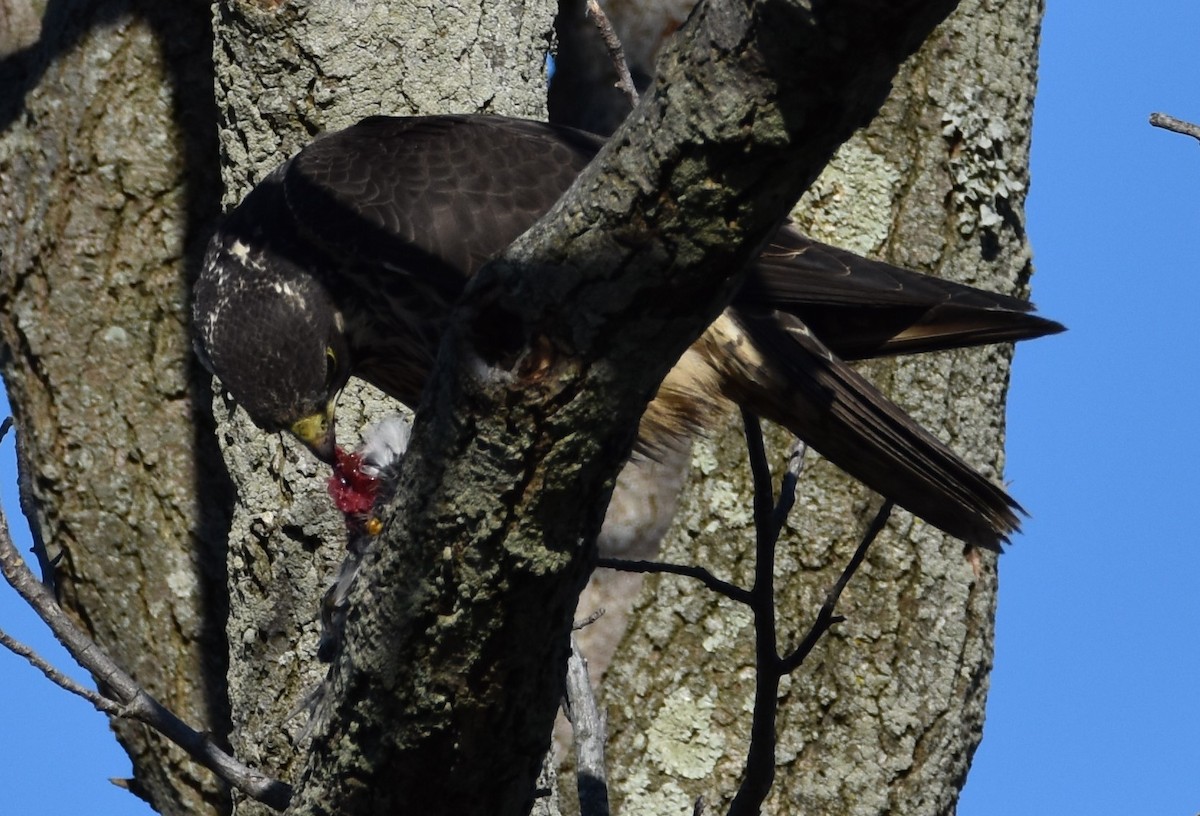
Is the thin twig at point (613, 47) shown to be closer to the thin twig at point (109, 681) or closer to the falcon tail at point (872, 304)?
the falcon tail at point (872, 304)

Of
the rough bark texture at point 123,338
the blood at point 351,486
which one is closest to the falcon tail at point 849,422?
the blood at point 351,486

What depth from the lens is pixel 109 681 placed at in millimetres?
2127

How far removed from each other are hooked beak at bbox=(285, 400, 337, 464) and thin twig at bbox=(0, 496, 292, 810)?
860mm

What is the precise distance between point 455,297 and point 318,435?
1.32 feet

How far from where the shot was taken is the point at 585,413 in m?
1.81

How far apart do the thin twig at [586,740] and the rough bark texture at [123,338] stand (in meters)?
1.66

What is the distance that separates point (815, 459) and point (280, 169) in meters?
1.49

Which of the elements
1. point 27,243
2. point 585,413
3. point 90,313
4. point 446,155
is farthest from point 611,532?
point 585,413

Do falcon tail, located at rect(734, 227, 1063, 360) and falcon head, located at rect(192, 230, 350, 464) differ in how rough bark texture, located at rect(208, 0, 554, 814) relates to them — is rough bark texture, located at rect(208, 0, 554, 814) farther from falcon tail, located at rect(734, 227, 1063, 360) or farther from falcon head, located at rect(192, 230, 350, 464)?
falcon tail, located at rect(734, 227, 1063, 360)

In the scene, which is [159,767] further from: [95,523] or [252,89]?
[252,89]

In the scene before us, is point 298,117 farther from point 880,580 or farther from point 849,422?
point 880,580

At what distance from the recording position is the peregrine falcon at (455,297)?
283 cm

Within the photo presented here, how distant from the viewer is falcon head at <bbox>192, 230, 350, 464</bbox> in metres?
2.96

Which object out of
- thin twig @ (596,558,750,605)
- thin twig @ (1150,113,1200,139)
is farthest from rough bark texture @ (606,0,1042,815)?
thin twig @ (1150,113,1200,139)
